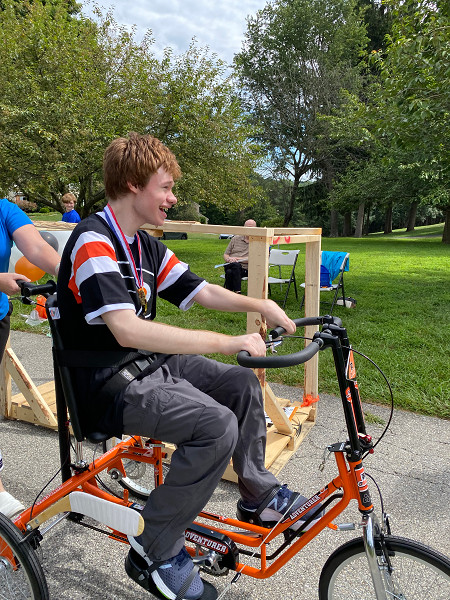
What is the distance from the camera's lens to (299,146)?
3262 centimetres

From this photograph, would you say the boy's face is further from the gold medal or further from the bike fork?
the bike fork

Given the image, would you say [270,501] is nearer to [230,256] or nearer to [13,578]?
[13,578]

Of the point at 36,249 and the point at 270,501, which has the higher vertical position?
the point at 36,249

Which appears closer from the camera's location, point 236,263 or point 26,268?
point 26,268

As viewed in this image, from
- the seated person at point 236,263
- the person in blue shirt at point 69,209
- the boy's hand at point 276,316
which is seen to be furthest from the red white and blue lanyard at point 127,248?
the person in blue shirt at point 69,209

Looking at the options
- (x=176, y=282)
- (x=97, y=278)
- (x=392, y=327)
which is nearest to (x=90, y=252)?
(x=97, y=278)

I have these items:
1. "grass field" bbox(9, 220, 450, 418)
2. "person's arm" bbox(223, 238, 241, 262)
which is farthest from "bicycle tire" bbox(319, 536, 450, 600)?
"person's arm" bbox(223, 238, 241, 262)

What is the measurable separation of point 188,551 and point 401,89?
898 cm

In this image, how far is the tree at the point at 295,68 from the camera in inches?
1238

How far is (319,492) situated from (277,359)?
743mm

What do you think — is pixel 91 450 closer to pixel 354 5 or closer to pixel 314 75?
pixel 314 75

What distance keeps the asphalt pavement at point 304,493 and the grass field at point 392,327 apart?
352 mm

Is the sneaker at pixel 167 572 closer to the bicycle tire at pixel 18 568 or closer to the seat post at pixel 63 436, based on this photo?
the bicycle tire at pixel 18 568

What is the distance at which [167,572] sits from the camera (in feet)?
5.90
